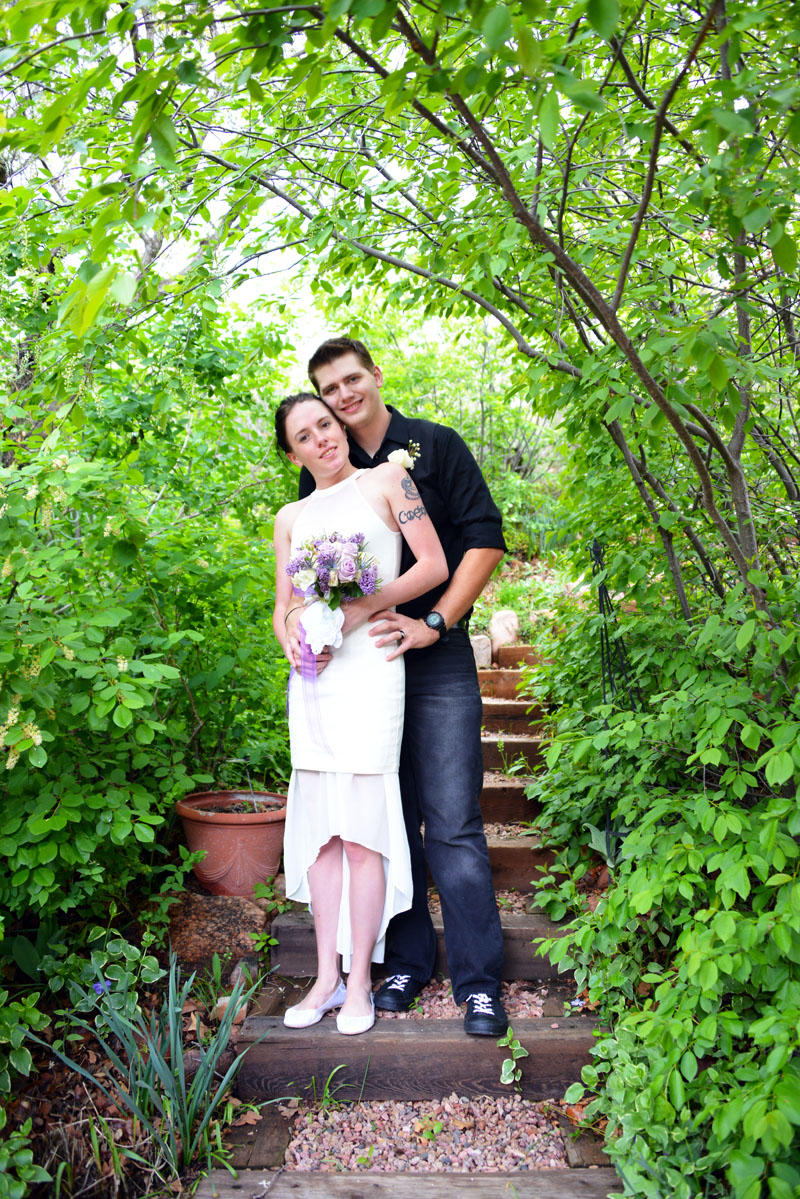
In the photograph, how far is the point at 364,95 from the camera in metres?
2.82

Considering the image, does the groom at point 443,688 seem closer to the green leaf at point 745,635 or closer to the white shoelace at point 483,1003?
the white shoelace at point 483,1003

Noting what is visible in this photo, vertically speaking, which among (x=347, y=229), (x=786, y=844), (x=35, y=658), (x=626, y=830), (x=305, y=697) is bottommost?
(x=626, y=830)

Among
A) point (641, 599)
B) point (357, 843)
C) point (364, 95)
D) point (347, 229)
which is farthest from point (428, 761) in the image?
point (364, 95)

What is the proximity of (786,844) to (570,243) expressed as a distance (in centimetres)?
196

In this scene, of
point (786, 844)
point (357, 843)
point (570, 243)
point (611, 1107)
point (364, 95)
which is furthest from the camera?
point (364, 95)

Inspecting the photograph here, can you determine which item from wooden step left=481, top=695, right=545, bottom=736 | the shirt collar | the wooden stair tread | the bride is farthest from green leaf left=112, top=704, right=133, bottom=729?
the wooden stair tread

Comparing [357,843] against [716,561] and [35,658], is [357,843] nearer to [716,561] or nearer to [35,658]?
[35,658]

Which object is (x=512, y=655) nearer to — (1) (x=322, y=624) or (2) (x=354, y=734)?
(2) (x=354, y=734)

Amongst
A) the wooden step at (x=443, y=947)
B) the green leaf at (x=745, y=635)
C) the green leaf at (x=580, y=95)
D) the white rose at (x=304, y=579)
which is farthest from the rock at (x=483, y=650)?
the green leaf at (x=580, y=95)

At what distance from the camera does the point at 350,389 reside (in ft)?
8.13

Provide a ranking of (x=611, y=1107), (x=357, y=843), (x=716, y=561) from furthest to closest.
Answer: (x=716, y=561) → (x=357, y=843) → (x=611, y=1107)

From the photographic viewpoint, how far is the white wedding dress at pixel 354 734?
2.36m

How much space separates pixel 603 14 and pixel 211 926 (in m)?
2.74

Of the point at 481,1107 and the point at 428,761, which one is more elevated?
the point at 428,761
